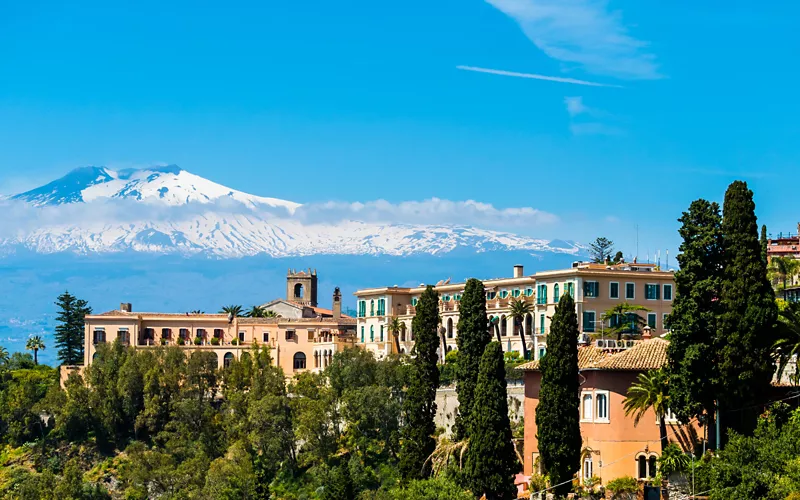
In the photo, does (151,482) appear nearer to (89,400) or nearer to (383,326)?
(89,400)

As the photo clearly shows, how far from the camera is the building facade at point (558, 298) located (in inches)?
3435

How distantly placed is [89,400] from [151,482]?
51.0 ft

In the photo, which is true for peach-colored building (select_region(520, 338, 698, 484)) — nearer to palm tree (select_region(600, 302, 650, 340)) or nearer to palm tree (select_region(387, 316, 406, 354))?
palm tree (select_region(600, 302, 650, 340))

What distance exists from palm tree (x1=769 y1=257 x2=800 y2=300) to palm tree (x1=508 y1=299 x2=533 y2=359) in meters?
18.0

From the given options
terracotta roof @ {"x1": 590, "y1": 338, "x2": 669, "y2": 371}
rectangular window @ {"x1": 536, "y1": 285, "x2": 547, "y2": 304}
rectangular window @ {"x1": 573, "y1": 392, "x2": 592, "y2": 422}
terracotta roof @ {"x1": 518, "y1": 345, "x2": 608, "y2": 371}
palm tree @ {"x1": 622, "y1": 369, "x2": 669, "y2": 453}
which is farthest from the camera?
rectangular window @ {"x1": 536, "y1": 285, "x2": 547, "y2": 304}

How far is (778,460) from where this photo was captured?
148 ft

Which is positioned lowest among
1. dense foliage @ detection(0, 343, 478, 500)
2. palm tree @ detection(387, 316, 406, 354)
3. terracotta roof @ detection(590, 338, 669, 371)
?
dense foliage @ detection(0, 343, 478, 500)

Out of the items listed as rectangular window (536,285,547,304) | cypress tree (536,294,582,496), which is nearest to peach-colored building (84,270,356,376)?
rectangular window (536,285,547,304)

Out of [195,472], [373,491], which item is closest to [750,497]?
[373,491]

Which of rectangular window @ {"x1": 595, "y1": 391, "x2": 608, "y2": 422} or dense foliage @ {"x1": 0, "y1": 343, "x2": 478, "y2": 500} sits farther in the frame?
dense foliage @ {"x1": 0, "y1": 343, "x2": 478, "y2": 500}

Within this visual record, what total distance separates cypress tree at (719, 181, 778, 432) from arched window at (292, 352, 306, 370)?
217 feet

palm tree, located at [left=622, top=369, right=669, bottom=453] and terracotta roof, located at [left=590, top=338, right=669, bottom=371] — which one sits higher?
terracotta roof, located at [left=590, top=338, right=669, bottom=371]

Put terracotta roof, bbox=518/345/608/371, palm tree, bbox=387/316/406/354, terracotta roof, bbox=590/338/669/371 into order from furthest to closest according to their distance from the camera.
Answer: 1. palm tree, bbox=387/316/406/354
2. terracotta roof, bbox=518/345/608/371
3. terracotta roof, bbox=590/338/669/371

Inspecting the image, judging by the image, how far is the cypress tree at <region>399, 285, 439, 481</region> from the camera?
63.8 metres
